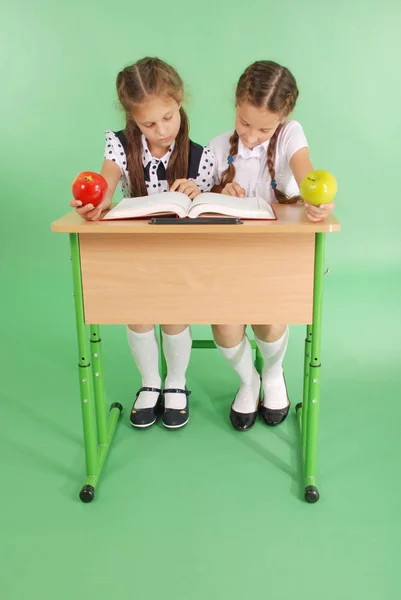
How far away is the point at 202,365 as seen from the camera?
2.55 metres

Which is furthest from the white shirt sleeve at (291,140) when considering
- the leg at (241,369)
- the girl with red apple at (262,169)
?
the leg at (241,369)

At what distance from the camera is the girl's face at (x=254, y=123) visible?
5.84ft

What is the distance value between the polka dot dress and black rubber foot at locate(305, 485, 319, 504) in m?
0.91

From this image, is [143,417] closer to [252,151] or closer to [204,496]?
[204,496]

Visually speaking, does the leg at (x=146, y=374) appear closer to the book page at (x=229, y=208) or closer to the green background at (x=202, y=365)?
the green background at (x=202, y=365)

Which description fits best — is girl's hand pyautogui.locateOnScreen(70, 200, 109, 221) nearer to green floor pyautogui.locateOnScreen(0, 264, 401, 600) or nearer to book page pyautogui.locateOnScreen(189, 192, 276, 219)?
book page pyautogui.locateOnScreen(189, 192, 276, 219)

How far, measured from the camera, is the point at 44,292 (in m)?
3.20

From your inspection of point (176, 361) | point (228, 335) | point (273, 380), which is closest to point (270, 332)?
point (228, 335)

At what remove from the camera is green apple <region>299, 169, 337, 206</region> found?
4.85ft

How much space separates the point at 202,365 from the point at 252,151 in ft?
2.92

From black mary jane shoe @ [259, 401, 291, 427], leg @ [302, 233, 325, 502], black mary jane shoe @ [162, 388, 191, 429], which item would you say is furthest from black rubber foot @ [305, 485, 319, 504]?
black mary jane shoe @ [162, 388, 191, 429]

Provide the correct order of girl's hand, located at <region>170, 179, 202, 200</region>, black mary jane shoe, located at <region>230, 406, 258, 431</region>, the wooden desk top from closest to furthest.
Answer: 1. the wooden desk top
2. girl's hand, located at <region>170, 179, 202, 200</region>
3. black mary jane shoe, located at <region>230, 406, 258, 431</region>

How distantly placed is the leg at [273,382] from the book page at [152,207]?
0.51 meters

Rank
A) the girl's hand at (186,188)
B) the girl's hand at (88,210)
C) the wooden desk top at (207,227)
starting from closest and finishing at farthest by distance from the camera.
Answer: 1. the wooden desk top at (207,227)
2. the girl's hand at (88,210)
3. the girl's hand at (186,188)
